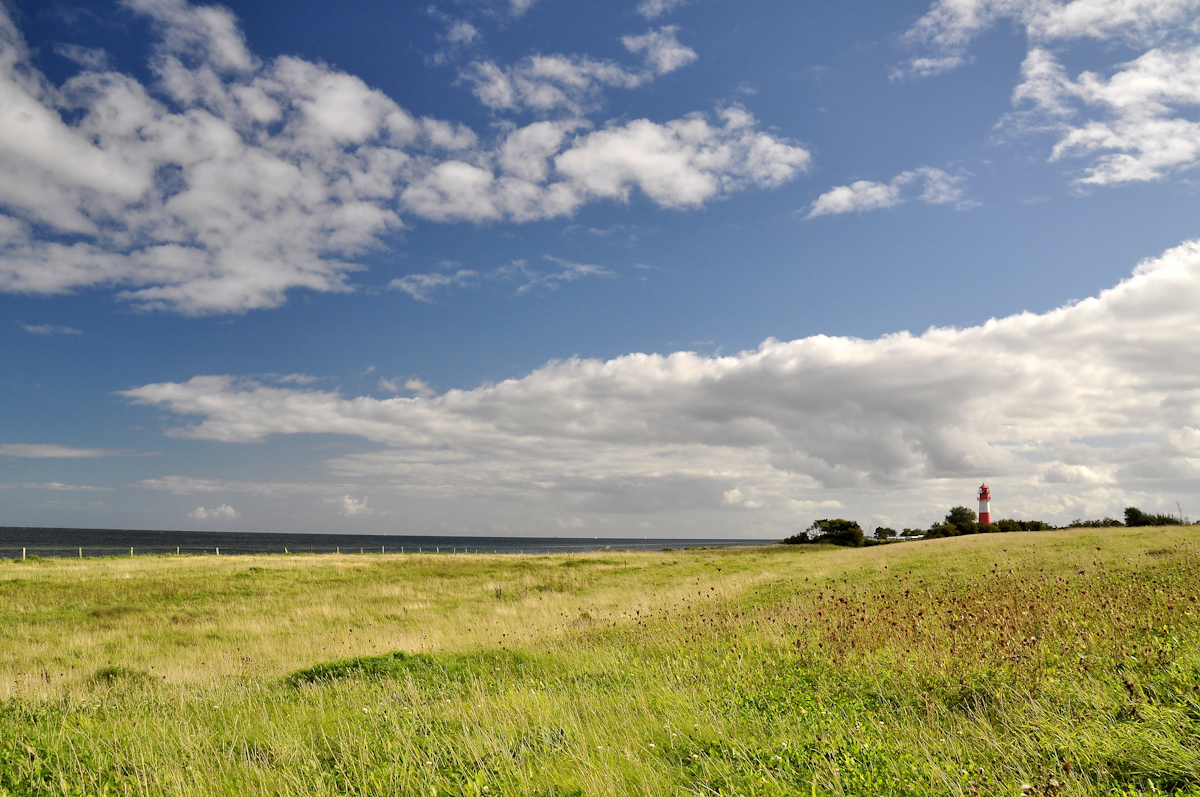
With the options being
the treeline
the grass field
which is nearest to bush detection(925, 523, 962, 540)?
the treeline

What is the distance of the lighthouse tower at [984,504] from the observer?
6981cm

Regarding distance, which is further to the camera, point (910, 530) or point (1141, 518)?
point (910, 530)

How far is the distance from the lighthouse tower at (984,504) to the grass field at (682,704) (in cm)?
5834

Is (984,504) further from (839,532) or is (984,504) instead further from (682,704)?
(682,704)

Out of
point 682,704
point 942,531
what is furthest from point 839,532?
point 682,704

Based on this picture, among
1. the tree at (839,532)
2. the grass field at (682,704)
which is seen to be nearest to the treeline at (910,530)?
the tree at (839,532)

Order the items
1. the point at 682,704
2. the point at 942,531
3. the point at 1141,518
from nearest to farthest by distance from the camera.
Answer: the point at 682,704 < the point at 1141,518 < the point at 942,531

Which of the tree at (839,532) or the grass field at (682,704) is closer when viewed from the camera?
the grass field at (682,704)

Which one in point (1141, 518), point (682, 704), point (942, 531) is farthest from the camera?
point (942, 531)

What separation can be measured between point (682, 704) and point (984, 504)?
7881 centimetres

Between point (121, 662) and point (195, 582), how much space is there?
21256 mm

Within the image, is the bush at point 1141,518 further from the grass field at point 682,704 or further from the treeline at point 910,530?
the grass field at point 682,704

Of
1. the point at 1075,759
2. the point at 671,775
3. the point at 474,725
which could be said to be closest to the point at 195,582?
the point at 474,725

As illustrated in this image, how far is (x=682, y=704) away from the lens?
742 cm
